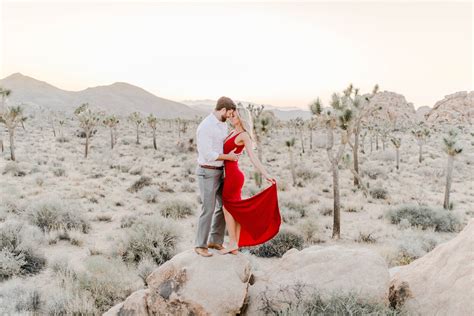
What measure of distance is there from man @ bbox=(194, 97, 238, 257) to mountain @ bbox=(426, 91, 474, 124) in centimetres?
12027

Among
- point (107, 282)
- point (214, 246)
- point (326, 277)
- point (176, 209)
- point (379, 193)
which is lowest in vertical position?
point (379, 193)

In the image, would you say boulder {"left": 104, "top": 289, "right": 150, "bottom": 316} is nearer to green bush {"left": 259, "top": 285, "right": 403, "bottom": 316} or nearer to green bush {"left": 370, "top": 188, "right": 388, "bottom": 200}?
green bush {"left": 259, "top": 285, "right": 403, "bottom": 316}

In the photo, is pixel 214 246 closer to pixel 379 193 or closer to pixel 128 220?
pixel 128 220

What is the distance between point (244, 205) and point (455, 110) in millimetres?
129207

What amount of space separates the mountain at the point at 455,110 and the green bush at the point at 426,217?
10746cm

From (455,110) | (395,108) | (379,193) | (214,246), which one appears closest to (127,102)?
(395,108)

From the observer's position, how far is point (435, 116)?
4769 inches

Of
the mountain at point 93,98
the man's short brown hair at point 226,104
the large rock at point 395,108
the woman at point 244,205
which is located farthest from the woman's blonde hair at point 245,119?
the mountain at point 93,98

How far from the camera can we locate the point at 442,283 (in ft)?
14.9

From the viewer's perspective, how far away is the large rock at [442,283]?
417cm

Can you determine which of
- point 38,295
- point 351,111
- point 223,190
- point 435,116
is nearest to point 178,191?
point 351,111

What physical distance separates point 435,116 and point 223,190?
433 ft

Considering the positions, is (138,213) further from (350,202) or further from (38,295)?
(350,202)

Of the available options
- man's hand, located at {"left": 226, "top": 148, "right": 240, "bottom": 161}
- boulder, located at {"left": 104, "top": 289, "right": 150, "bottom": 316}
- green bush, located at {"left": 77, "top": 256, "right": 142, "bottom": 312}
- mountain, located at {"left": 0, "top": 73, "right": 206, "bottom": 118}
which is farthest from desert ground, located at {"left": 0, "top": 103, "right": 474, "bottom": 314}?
mountain, located at {"left": 0, "top": 73, "right": 206, "bottom": 118}
